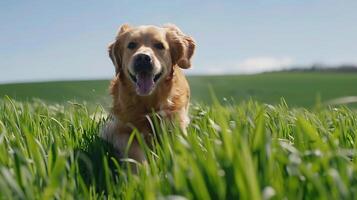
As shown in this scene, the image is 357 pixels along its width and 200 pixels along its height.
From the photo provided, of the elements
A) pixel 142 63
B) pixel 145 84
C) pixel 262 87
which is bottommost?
pixel 262 87

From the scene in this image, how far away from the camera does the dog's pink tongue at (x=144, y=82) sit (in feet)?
16.8

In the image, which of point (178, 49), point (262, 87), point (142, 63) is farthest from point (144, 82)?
point (262, 87)

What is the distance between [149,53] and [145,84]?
287 millimetres

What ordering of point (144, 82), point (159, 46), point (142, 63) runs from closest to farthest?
point (142, 63)
point (144, 82)
point (159, 46)

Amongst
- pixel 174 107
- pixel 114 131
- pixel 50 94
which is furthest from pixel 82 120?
pixel 50 94

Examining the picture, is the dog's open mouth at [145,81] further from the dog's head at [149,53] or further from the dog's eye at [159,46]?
the dog's eye at [159,46]

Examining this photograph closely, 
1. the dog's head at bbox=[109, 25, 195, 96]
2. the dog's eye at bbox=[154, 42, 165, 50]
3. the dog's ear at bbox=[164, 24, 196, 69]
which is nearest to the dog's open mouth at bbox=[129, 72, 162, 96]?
the dog's head at bbox=[109, 25, 195, 96]

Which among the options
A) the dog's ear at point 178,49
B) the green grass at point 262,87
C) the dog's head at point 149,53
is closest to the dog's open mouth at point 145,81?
the dog's head at point 149,53

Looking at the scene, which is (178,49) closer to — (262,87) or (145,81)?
(145,81)

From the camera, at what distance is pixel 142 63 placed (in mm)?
5066

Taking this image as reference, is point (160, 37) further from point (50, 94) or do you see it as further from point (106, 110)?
point (50, 94)

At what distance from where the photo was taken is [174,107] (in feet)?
16.9

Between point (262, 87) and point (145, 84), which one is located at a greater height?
point (145, 84)

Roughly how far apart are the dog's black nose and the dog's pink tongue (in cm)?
6
